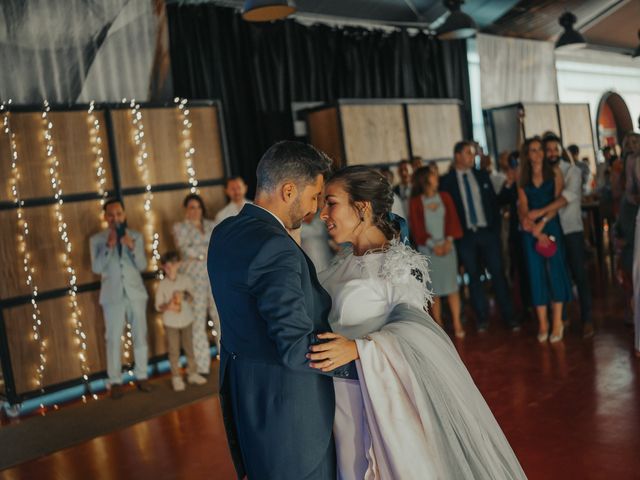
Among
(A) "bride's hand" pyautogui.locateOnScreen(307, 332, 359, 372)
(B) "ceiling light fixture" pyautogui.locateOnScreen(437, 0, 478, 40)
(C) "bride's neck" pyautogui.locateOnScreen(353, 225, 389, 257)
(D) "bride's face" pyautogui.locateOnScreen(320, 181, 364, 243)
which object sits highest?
(B) "ceiling light fixture" pyautogui.locateOnScreen(437, 0, 478, 40)

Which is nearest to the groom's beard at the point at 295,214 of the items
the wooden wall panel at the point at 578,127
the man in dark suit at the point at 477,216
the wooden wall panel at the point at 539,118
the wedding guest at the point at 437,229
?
the wedding guest at the point at 437,229

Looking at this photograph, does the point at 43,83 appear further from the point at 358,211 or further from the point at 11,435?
the point at 358,211

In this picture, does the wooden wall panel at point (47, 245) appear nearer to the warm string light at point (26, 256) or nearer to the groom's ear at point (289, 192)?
the warm string light at point (26, 256)

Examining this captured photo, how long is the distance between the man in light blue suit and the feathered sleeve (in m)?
3.81

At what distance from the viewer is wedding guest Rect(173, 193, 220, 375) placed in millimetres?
6109

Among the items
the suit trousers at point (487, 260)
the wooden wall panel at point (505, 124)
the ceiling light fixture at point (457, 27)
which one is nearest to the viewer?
the suit trousers at point (487, 260)

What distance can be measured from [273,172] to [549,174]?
4051mm

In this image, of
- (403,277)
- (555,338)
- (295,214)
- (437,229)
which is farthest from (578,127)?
(295,214)

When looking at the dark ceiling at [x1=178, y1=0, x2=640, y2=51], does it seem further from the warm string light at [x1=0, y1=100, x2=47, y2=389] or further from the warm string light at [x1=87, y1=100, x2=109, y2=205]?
Answer: the warm string light at [x1=0, y1=100, x2=47, y2=389]

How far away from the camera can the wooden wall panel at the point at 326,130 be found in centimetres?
820

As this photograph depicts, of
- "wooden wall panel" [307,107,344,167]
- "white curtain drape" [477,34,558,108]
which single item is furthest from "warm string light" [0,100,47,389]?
"white curtain drape" [477,34,558,108]

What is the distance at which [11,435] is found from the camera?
5098mm

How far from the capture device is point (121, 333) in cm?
595

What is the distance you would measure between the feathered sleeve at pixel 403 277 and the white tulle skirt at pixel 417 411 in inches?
4.6
